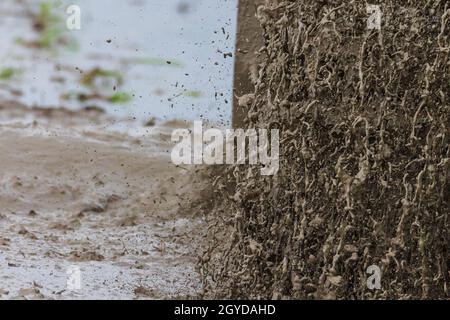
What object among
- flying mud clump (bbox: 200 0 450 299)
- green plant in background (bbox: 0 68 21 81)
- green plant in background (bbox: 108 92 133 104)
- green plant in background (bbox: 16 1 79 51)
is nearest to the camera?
flying mud clump (bbox: 200 0 450 299)

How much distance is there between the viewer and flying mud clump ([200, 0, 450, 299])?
9.47 ft

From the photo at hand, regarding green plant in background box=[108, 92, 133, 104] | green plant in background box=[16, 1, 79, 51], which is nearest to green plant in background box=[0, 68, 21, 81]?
green plant in background box=[16, 1, 79, 51]

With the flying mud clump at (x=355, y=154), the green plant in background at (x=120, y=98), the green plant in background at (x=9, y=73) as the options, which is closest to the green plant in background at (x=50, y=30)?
the green plant in background at (x=9, y=73)

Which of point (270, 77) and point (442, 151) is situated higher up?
point (270, 77)

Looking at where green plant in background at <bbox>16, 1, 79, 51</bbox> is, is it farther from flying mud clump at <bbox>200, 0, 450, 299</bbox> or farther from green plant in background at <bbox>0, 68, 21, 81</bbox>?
flying mud clump at <bbox>200, 0, 450, 299</bbox>

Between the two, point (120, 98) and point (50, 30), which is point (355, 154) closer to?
point (120, 98)

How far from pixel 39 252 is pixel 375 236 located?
5.13ft

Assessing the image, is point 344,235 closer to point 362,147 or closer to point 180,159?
point 362,147

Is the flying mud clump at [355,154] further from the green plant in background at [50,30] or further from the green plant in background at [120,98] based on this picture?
the green plant in background at [50,30]

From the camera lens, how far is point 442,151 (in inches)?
114

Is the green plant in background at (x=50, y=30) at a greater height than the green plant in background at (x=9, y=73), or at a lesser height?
greater

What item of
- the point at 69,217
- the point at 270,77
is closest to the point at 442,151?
the point at 270,77

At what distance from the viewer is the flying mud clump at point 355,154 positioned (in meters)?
2.89
